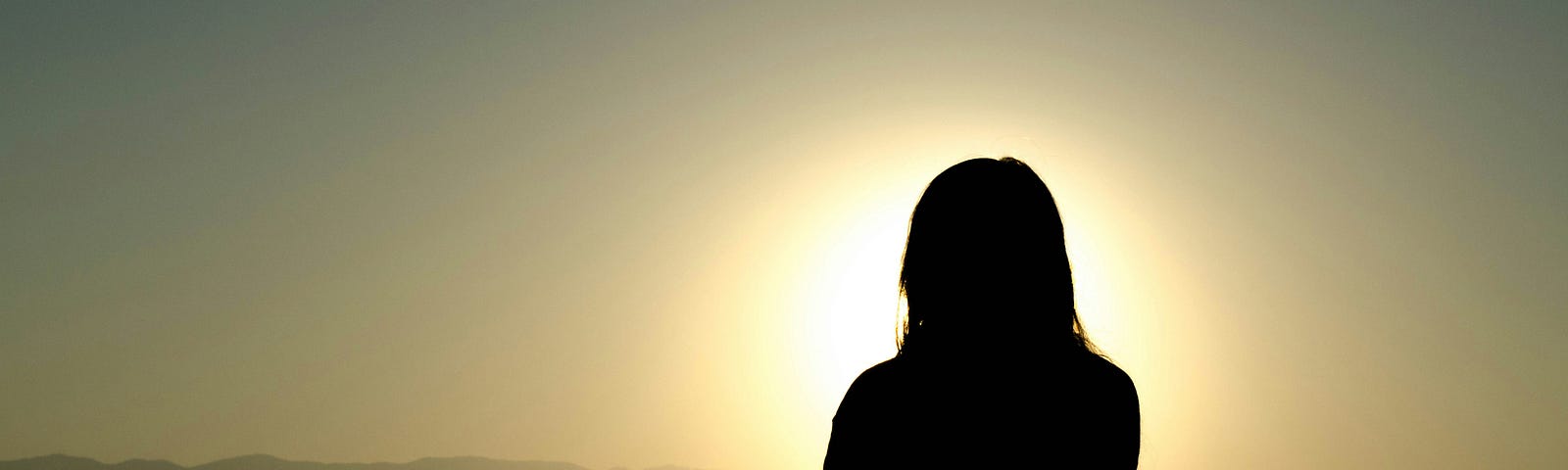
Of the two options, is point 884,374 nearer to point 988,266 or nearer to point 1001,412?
point 1001,412

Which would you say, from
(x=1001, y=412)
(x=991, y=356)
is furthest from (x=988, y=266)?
(x=1001, y=412)

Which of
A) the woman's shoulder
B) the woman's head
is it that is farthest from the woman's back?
the woman's head

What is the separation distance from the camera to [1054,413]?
16.5ft

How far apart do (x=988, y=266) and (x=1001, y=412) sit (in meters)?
0.63

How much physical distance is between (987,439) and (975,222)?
0.93 m

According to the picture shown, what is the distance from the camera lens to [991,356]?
16.2 feet

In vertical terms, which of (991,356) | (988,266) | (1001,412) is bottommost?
(1001,412)

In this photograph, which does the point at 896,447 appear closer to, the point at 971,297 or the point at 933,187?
the point at 971,297

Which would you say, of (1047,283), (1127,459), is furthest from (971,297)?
(1127,459)

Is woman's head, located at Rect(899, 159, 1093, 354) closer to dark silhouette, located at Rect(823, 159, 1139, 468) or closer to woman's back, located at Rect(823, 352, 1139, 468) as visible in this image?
dark silhouette, located at Rect(823, 159, 1139, 468)

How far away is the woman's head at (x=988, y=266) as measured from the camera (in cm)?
489

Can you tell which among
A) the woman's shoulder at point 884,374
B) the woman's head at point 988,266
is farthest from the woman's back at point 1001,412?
→ the woman's head at point 988,266

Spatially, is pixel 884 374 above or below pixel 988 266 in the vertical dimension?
below

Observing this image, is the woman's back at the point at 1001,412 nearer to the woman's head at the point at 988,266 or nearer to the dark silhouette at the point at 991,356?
the dark silhouette at the point at 991,356
